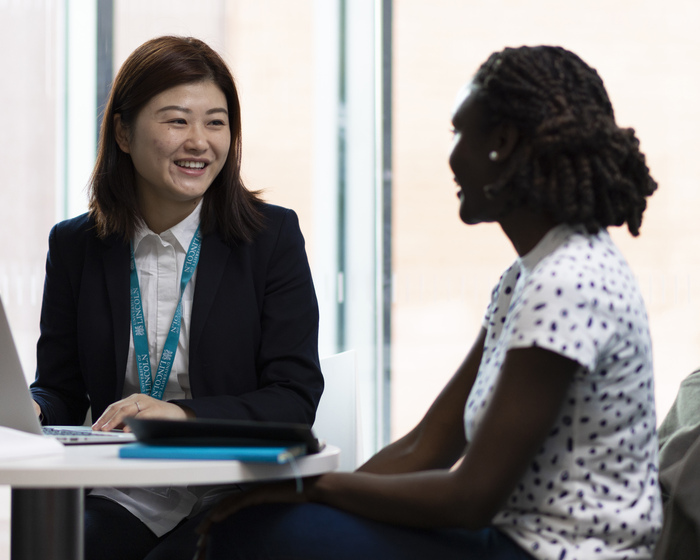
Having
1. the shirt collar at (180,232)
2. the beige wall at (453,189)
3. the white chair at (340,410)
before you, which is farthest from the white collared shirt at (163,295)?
the beige wall at (453,189)

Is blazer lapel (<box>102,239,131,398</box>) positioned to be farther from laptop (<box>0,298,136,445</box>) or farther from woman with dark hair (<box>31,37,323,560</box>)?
laptop (<box>0,298,136,445</box>)

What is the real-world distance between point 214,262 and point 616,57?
270cm

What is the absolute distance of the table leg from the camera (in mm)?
1315

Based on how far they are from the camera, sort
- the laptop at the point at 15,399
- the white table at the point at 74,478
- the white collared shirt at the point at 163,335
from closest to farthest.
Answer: the white table at the point at 74,478 → the laptop at the point at 15,399 → the white collared shirt at the point at 163,335

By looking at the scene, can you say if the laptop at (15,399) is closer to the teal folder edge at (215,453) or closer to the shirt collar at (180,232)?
the teal folder edge at (215,453)

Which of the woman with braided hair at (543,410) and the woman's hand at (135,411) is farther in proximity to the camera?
the woman's hand at (135,411)

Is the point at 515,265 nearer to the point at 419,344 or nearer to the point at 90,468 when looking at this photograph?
the point at 90,468

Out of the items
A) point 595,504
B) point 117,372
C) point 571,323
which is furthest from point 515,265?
point 117,372

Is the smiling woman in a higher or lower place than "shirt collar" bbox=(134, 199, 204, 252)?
higher

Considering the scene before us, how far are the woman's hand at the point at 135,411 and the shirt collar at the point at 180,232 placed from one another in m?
0.50

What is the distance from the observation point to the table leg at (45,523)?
1315 mm

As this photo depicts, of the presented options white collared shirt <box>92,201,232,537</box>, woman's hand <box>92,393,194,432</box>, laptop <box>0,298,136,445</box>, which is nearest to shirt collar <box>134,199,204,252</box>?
white collared shirt <box>92,201,232,537</box>

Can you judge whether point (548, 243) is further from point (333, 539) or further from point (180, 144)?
point (180, 144)

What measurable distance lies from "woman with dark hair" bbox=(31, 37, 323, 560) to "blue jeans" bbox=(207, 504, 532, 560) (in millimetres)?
607
